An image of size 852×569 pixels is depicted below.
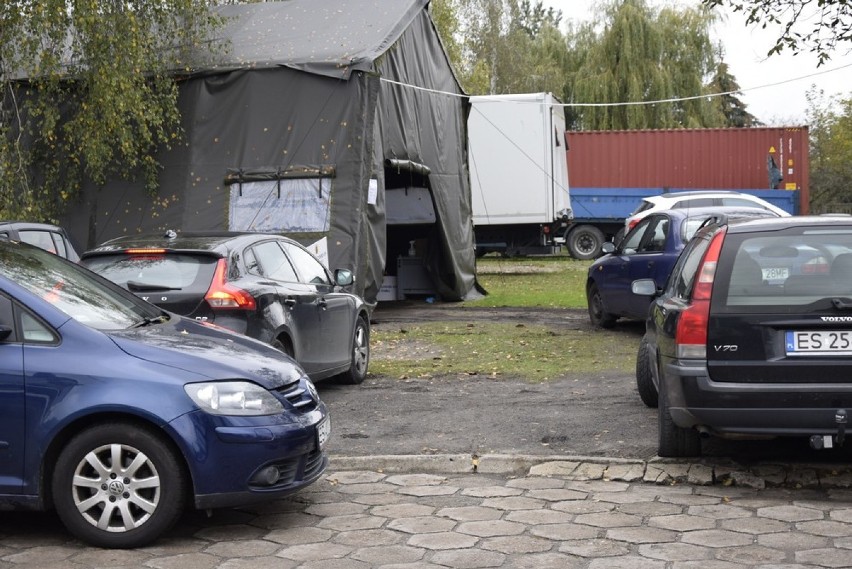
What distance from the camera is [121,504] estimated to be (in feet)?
17.9

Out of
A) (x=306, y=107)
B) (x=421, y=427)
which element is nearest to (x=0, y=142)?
(x=306, y=107)

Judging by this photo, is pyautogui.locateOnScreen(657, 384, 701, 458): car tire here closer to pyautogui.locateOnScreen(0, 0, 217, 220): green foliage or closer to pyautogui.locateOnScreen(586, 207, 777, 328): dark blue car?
pyautogui.locateOnScreen(586, 207, 777, 328): dark blue car

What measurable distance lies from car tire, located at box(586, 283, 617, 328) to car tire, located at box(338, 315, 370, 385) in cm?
473

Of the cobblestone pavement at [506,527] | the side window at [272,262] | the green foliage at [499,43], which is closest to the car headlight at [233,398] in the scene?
the cobblestone pavement at [506,527]

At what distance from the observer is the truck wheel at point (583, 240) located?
3259cm

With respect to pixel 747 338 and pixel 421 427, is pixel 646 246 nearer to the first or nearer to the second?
pixel 421 427

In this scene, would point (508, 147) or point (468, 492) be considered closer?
point (468, 492)

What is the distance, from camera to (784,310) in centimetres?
632

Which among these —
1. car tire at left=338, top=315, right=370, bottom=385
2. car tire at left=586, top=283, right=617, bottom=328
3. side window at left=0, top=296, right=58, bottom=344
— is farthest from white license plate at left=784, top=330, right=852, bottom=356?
car tire at left=586, top=283, right=617, bottom=328

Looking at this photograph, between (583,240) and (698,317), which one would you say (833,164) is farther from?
(698,317)

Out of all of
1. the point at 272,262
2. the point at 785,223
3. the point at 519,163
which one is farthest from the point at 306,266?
the point at 519,163

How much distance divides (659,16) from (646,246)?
104ft

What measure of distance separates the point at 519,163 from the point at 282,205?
13.0 metres

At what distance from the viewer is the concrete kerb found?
6738mm
